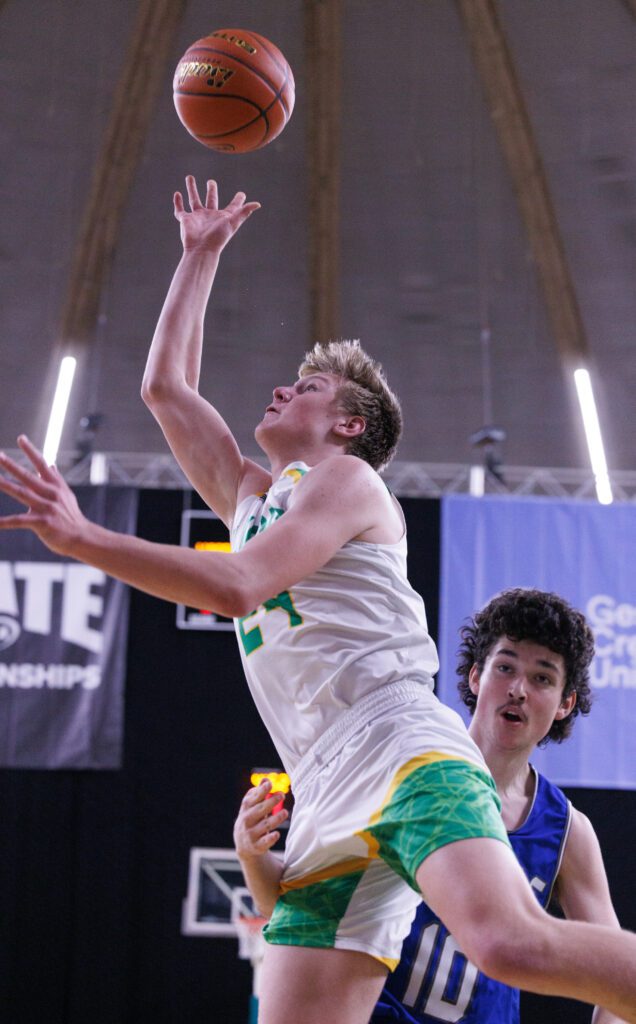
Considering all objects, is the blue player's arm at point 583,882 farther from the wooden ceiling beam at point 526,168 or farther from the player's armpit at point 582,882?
the wooden ceiling beam at point 526,168

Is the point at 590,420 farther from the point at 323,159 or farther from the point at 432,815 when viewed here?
the point at 432,815

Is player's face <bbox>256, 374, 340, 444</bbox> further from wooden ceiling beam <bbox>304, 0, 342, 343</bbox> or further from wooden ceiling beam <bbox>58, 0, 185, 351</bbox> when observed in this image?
wooden ceiling beam <bbox>58, 0, 185, 351</bbox>

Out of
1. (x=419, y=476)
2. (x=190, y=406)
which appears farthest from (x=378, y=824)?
(x=419, y=476)

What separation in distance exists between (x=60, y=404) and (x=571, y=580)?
496 cm

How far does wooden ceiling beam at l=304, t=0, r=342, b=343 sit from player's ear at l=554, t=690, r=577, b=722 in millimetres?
7202

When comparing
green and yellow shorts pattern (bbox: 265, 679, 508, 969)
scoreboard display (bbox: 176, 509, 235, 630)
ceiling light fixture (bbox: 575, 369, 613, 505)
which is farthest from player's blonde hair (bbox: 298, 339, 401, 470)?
ceiling light fixture (bbox: 575, 369, 613, 505)

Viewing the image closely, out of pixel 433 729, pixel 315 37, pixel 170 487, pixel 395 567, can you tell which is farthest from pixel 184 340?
pixel 315 37

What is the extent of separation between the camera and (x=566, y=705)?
3449 millimetres

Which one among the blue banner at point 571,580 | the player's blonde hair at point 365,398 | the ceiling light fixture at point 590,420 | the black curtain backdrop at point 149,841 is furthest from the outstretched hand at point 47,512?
the ceiling light fixture at point 590,420

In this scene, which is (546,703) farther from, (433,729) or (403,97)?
(403,97)

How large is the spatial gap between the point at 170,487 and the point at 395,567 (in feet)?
20.0

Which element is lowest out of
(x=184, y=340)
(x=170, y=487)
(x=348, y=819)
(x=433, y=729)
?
(x=348, y=819)

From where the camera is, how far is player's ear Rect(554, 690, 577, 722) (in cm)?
343

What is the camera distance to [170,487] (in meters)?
8.62
